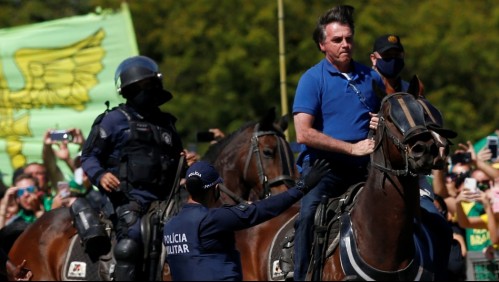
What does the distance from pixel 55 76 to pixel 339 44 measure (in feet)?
32.3

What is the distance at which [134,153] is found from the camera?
12.1 meters

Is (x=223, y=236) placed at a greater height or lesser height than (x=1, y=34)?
lesser

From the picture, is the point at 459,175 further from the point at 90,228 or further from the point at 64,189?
the point at 64,189

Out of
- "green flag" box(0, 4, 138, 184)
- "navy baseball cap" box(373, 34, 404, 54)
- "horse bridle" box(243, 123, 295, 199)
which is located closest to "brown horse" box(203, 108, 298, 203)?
"horse bridle" box(243, 123, 295, 199)

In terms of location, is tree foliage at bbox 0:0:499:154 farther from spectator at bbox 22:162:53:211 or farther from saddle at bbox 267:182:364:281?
saddle at bbox 267:182:364:281

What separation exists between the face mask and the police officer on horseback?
2810 millimetres

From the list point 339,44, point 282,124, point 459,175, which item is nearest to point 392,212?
point 339,44

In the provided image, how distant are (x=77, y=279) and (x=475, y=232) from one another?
4903 millimetres

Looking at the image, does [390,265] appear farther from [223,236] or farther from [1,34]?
[1,34]

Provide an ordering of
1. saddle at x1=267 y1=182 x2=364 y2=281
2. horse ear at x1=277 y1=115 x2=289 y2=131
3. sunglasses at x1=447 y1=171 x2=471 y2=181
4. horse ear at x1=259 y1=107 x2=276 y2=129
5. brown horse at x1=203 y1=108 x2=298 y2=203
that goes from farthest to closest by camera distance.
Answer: sunglasses at x1=447 y1=171 x2=471 y2=181 < horse ear at x1=277 y1=115 x2=289 y2=131 < horse ear at x1=259 y1=107 x2=276 y2=129 < brown horse at x1=203 y1=108 x2=298 y2=203 < saddle at x1=267 y1=182 x2=364 y2=281

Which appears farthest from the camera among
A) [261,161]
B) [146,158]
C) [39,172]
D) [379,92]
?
[39,172]

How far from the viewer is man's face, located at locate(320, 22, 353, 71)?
380 inches

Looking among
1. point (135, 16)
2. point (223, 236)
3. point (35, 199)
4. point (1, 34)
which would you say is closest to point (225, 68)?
point (135, 16)

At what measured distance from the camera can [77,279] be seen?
12.6 m
